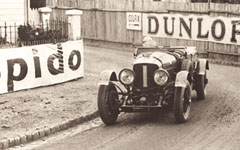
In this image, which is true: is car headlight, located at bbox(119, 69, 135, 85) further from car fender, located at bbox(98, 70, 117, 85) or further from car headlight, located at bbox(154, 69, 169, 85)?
car headlight, located at bbox(154, 69, 169, 85)

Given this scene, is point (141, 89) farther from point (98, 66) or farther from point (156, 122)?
point (98, 66)

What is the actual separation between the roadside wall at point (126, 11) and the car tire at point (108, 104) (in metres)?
9.74

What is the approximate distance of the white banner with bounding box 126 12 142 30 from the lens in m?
23.0

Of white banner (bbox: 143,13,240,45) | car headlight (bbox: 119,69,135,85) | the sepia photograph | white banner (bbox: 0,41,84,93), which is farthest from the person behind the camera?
white banner (bbox: 143,13,240,45)

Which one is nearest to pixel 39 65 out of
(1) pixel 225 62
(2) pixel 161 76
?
(2) pixel 161 76

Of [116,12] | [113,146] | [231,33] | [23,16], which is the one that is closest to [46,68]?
[23,16]

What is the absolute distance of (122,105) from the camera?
440 inches

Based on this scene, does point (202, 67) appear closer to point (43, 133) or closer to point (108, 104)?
point (108, 104)

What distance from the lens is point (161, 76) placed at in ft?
36.4

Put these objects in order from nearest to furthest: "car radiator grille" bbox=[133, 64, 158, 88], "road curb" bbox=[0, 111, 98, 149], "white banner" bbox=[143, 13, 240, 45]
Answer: "road curb" bbox=[0, 111, 98, 149], "car radiator grille" bbox=[133, 64, 158, 88], "white banner" bbox=[143, 13, 240, 45]

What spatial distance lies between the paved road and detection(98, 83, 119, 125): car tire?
0.18m

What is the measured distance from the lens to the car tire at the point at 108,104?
36.1ft

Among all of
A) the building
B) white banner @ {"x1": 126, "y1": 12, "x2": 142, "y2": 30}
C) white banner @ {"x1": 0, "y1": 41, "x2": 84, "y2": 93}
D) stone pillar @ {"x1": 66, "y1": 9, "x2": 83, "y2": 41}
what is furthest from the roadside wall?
white banner @ {"x1": 0, "y1": 41, "x2": 84, "y2": 93}

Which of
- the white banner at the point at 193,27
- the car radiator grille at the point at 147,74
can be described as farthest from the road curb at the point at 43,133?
the white banner at the point at 193,27
